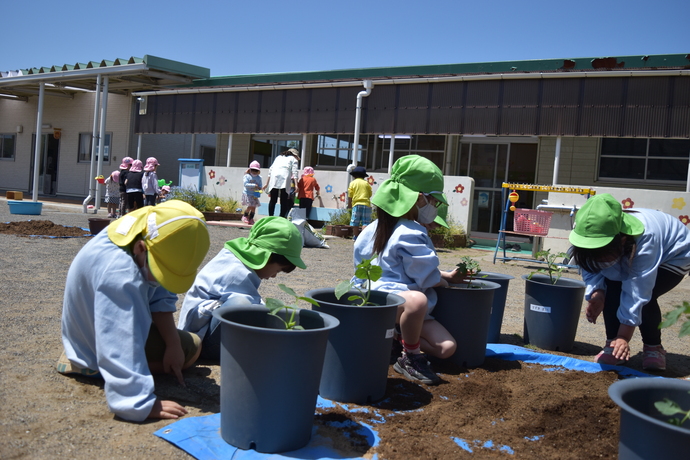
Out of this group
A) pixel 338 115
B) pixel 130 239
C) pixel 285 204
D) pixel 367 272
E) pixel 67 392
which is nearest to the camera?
pixel 130 239

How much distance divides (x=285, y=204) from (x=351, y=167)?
2.24 metres

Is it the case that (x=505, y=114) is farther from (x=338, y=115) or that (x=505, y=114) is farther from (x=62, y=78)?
(x=62, y=78)

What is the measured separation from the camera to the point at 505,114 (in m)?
13.0

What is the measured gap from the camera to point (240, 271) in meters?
3.26

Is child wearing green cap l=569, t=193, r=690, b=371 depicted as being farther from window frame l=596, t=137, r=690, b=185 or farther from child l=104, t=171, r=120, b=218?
child l=104, t=171, r=120, b=218

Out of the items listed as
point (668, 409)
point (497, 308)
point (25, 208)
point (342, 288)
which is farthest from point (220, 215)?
point (668, 409)

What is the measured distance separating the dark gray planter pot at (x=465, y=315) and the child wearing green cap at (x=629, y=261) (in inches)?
26.8

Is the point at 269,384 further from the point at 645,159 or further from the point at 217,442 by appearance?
the point at 645,159

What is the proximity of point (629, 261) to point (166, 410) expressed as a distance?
2846 millimetres

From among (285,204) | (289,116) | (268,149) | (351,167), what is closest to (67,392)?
(285,204)

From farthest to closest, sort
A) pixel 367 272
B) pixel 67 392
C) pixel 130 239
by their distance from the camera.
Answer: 1. pixel 367 272
2. pixel 67 392
3. pixel 130 239

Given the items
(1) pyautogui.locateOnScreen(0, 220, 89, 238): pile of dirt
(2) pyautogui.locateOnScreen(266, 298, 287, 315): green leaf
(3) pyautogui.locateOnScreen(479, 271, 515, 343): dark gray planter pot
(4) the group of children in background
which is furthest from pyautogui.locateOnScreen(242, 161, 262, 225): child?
(2) pyautogui.locateOnScreen(266, 298, 287, 315): green leaf

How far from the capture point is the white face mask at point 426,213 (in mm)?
3622

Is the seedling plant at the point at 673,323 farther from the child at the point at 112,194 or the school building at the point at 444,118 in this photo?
the child at the point at 112,194
